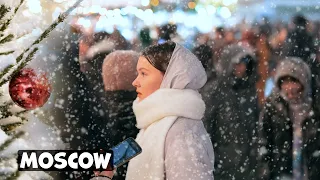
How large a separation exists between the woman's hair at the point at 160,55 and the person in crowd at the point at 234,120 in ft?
5.91

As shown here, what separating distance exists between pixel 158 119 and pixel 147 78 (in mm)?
213

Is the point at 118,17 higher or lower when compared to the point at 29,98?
higher

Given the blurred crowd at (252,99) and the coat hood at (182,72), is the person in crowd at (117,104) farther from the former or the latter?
the coat hood at (182,72)

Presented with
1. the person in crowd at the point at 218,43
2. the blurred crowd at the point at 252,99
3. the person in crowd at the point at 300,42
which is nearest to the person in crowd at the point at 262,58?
the blurred crowd at the point at 252,99

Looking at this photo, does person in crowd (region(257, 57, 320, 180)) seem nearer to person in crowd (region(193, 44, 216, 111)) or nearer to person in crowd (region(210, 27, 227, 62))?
person in crowd (region(193, 44, 216, 111))

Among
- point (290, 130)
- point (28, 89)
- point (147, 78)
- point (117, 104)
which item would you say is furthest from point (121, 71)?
point (28, 89)

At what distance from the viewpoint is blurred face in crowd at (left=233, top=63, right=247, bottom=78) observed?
457 cm

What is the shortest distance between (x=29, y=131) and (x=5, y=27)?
0.63 metres

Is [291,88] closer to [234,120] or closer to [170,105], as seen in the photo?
[234,120]

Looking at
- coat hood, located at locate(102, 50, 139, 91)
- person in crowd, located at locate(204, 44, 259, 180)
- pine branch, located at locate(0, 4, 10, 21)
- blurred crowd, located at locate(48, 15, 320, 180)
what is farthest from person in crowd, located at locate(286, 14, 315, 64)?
pine branch, located at locate(0, 4, 10, 21)

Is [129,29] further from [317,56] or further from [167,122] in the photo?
[167,122]

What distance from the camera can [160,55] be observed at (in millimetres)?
2707

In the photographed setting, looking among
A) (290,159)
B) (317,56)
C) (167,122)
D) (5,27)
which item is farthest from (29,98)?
(317,56)

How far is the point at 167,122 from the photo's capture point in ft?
8.57
